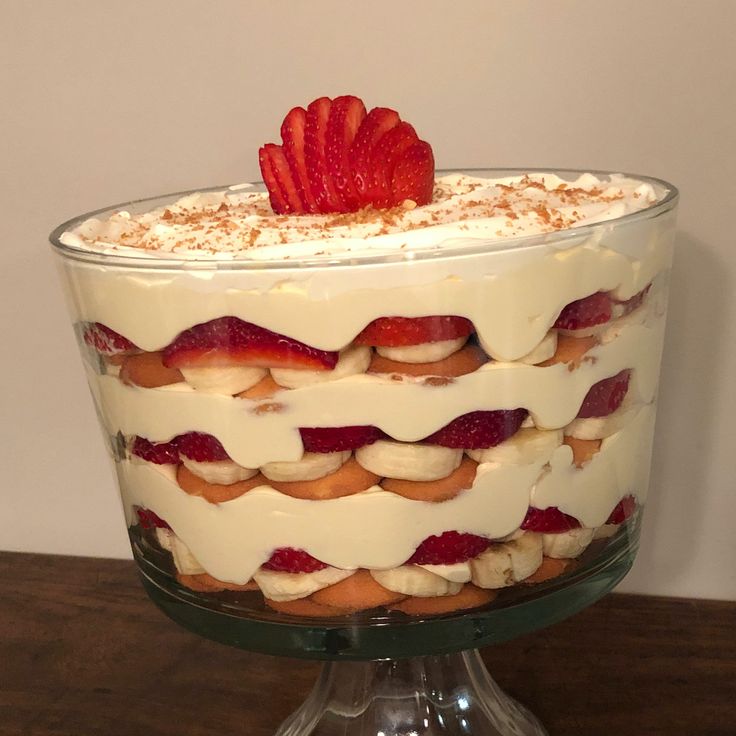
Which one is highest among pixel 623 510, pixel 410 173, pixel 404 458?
pixel 410 173

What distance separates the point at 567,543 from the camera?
1.97 feet

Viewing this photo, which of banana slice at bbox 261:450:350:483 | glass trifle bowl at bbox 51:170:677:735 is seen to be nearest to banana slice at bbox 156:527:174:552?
glass trifle bowl at bbox 51:170:677:735

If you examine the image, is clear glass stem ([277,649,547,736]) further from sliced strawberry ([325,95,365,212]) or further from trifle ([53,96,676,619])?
sliced strawberry ([325,95,365,212])

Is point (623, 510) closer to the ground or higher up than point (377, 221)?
closer to the ground

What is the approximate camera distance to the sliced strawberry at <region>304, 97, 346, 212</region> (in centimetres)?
71

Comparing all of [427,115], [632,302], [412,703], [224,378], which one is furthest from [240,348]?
[427,115]

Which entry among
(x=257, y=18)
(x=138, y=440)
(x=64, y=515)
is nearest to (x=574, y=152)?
(x=257, y=18)

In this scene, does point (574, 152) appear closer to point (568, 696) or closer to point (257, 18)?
point (257, 18)

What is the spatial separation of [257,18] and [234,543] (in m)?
0.63

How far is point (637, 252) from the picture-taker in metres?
0.57

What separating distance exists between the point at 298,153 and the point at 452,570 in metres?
0.34

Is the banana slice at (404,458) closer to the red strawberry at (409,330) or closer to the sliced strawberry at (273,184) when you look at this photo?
the red strawberry at (409,330)

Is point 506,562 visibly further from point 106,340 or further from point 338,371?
point 106,340

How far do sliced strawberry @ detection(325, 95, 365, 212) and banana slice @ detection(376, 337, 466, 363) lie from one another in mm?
224
